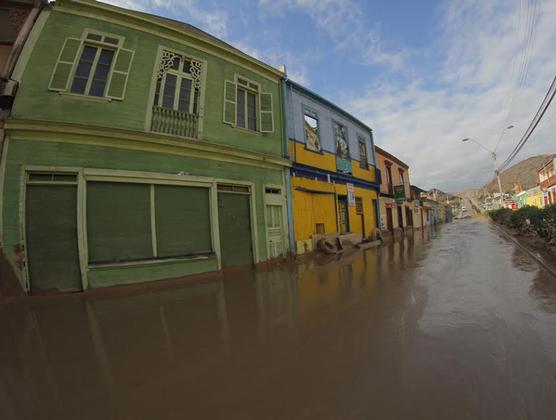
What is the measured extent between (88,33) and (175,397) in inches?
357

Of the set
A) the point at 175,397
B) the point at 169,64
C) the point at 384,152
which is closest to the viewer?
the point at 175,397

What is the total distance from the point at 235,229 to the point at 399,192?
1581 cm

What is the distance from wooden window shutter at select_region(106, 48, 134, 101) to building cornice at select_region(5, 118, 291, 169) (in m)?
1.22

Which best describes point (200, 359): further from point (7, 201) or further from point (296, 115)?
point (296, 115)

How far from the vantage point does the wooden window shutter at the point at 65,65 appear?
6406mm

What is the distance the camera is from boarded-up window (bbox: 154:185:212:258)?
712 centimetres

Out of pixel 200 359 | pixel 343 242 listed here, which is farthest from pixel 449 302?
pixel 343 242

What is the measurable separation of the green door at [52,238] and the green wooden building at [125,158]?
2 centimetres

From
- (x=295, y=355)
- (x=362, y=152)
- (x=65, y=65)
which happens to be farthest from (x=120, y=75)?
(x=362, y=152)

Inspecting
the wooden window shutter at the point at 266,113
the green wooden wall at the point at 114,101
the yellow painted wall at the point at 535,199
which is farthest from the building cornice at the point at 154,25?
the yellow painted wall at the point at 535,199

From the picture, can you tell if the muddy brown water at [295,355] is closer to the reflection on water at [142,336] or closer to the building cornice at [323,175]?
the reflection on water at [142,336]

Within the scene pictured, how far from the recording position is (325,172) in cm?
1257

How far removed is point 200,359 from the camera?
2.74m

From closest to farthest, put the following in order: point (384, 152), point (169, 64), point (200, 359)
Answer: point (200, 359) → point (169, 64) → point (384, 152)
